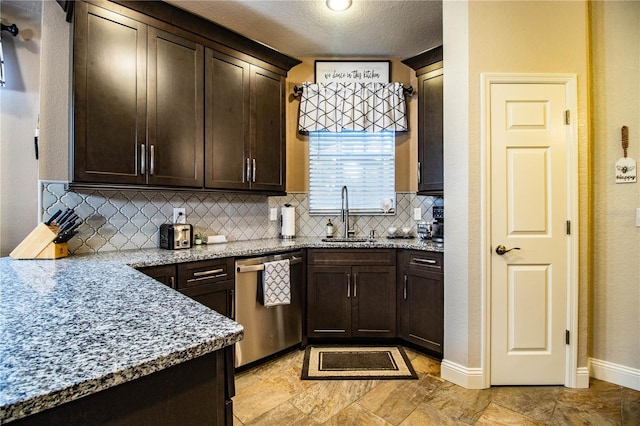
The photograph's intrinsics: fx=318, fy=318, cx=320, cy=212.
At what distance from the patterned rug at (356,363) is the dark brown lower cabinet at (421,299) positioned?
220 millimetres

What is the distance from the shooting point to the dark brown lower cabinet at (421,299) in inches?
99.2

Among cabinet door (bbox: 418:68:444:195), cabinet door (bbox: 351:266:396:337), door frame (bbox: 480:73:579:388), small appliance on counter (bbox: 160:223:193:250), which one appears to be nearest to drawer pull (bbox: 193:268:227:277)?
small appliance on counter (bbox: 160:223:193:250)

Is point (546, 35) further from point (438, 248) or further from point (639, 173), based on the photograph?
point (438, 248)

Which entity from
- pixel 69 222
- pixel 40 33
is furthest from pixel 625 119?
pixel 40 33

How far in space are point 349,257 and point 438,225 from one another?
85 centimetres

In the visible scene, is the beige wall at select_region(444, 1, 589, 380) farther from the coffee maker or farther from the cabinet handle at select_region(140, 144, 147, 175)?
the cabinet handle at select_region(140, 144, 147, 175)

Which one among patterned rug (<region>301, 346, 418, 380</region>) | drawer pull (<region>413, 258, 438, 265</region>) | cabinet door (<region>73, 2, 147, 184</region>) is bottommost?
patterned rug (<region>301, 346, 418, 380</region>)

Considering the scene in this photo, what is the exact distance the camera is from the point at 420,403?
2027 millimetres

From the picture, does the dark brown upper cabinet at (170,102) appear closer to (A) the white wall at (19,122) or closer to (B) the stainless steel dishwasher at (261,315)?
(A) the white wall at (19,122)

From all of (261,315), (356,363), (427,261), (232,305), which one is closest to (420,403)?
(356,363)

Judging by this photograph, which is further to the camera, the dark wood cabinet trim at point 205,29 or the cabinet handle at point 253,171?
the cabinet handle at point 253,171

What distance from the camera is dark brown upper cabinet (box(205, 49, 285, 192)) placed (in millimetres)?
2551

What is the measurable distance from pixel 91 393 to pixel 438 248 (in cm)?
234

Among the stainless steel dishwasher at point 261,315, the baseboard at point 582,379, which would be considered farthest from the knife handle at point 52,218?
the baseboard at point 582,379
